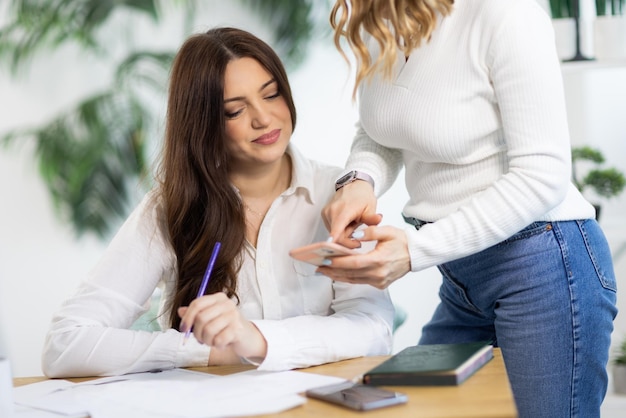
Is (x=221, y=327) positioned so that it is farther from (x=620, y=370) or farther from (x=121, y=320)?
(x=620, y=370)

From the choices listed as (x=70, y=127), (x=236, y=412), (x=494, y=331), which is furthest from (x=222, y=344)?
(x=70, y=127)

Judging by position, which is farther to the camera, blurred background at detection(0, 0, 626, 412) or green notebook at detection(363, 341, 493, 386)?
blurred background at detection(0, 0, 626, 412)

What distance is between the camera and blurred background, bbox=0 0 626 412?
3.46m

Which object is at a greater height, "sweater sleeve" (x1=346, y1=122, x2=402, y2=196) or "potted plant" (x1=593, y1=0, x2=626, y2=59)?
"potted plant" (x1=593, y1=0, x2=626, y2=59)

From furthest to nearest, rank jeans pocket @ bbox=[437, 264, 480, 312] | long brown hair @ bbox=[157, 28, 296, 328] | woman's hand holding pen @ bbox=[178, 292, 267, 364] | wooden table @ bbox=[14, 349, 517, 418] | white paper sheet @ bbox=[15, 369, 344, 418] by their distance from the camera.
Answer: long brown hair @ bbox=[157, 28, 296, 328]
jeans pocket @ bbox=[437, 264, 480, 312]
woman's hand holding pen @ bbox=[178, 292, 267, 364]
white paper sheet @ bbox=[15, 369, 344, 418]
wooden table @ bbox=[14, 349, 517, 418]

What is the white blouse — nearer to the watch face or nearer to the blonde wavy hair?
the watch face

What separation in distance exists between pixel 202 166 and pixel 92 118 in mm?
1827

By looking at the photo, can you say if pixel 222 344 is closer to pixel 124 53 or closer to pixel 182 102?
pixel 182 102

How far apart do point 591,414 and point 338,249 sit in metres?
0.54

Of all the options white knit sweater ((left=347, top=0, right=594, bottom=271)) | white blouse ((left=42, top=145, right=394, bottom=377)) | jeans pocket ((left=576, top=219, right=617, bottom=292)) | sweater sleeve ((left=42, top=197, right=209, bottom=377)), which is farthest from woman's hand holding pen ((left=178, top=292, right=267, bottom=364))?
jeans pocket ((left=576, top=219, right=617, bottom=292))

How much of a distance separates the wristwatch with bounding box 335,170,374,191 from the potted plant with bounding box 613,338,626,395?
4.64ft

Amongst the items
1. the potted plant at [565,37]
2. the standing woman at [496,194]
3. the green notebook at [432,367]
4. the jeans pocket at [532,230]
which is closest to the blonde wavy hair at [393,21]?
the standing woman at [496,194]

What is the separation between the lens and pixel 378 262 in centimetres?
134

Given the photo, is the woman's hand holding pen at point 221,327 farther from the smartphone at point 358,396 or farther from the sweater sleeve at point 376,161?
the sweater sleeve at point 376,161
